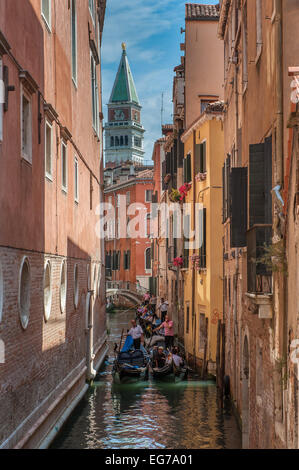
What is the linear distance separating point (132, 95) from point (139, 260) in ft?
234

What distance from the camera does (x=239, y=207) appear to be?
10320 mm

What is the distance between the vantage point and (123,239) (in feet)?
187

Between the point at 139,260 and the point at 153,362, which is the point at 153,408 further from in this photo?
the point at 139,260

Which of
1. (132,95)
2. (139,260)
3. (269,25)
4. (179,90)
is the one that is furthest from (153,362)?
(132,95)

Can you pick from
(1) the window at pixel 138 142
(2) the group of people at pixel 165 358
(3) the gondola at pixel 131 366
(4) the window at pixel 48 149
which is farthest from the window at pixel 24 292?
(1) the window at pixel 138 142

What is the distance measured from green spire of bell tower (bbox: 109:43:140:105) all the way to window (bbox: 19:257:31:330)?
112335 millimetres

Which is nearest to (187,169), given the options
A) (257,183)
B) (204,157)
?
(204,157)

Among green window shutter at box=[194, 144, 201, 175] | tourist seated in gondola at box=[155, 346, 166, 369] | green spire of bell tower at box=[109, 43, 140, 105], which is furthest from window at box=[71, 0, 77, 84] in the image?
green spire of bell tower at box=[109, 43, 140, 105]

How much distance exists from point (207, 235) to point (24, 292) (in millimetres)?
10252

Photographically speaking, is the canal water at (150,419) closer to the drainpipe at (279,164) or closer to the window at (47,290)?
the window at (47,290)

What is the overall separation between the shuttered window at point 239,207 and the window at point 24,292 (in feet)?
9.65

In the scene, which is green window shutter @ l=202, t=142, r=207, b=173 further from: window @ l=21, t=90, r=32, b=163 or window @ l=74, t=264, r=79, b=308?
window @ l=21, t=90, r=32, b=163

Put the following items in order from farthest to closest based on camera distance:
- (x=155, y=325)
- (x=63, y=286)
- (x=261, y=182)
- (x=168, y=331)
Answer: (x=155, y=325) → (x=168, y=331) → (x=63, y=286) → (x=261, y=182)

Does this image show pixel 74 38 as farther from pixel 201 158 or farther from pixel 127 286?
pixel 127 286
